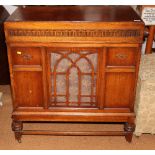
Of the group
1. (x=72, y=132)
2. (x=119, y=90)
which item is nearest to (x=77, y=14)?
(x=119, y=90)

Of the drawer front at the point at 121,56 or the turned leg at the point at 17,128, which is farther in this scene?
the turned leg at the point at 17,128

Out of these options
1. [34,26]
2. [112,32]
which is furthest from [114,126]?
[34,26]

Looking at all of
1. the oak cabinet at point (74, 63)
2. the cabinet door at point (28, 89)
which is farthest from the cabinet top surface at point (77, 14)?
the cabinet door at point (28, 89)

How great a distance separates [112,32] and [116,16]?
102 millimetres

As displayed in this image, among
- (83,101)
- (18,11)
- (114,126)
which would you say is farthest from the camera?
(114,126)

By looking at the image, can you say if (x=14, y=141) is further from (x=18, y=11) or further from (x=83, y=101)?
(x=18, y=11)

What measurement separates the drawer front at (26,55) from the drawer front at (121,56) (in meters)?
0.35

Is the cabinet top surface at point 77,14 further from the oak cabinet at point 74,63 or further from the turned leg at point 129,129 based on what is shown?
the turned leg at point 129,129

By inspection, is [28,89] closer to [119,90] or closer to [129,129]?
[119,90]

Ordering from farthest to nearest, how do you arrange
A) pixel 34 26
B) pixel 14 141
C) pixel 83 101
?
pixel 14 141
pixel 83 101
pixel 34 26

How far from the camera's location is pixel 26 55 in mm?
1191

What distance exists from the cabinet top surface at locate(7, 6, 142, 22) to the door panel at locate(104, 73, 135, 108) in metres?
0.29

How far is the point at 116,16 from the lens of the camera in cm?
117

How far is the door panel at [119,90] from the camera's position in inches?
49.5
